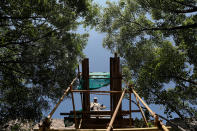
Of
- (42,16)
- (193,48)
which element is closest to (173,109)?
(193,48)

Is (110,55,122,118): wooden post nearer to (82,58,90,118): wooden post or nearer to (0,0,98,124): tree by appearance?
(82,58,90,118): wooden post

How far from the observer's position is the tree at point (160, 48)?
8.88 m

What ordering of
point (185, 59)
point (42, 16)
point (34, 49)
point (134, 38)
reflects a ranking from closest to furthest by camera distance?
point (42, 16), point (34, 49), point (185, 59), point (134, 38)

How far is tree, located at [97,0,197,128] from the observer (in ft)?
29.1

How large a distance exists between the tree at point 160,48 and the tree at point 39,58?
4.25m

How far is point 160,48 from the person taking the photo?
33.4 feet

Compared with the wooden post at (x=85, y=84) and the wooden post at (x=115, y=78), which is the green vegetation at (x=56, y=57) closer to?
the wooden post at (x=85, y=84)

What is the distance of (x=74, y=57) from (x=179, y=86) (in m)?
7.46

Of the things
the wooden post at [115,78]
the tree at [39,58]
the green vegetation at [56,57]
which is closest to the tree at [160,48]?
the green vegetation at [56,57]

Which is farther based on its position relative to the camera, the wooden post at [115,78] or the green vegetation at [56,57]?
the green vegetation at [56,57]

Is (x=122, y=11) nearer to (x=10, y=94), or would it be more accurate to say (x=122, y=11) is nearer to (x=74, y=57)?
(x=74, y=57)

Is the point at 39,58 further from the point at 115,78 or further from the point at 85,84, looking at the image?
the point at 115,78

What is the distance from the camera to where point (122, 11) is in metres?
13.3

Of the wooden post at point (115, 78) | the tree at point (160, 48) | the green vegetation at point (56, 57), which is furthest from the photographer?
the tree at point (160, 48)
